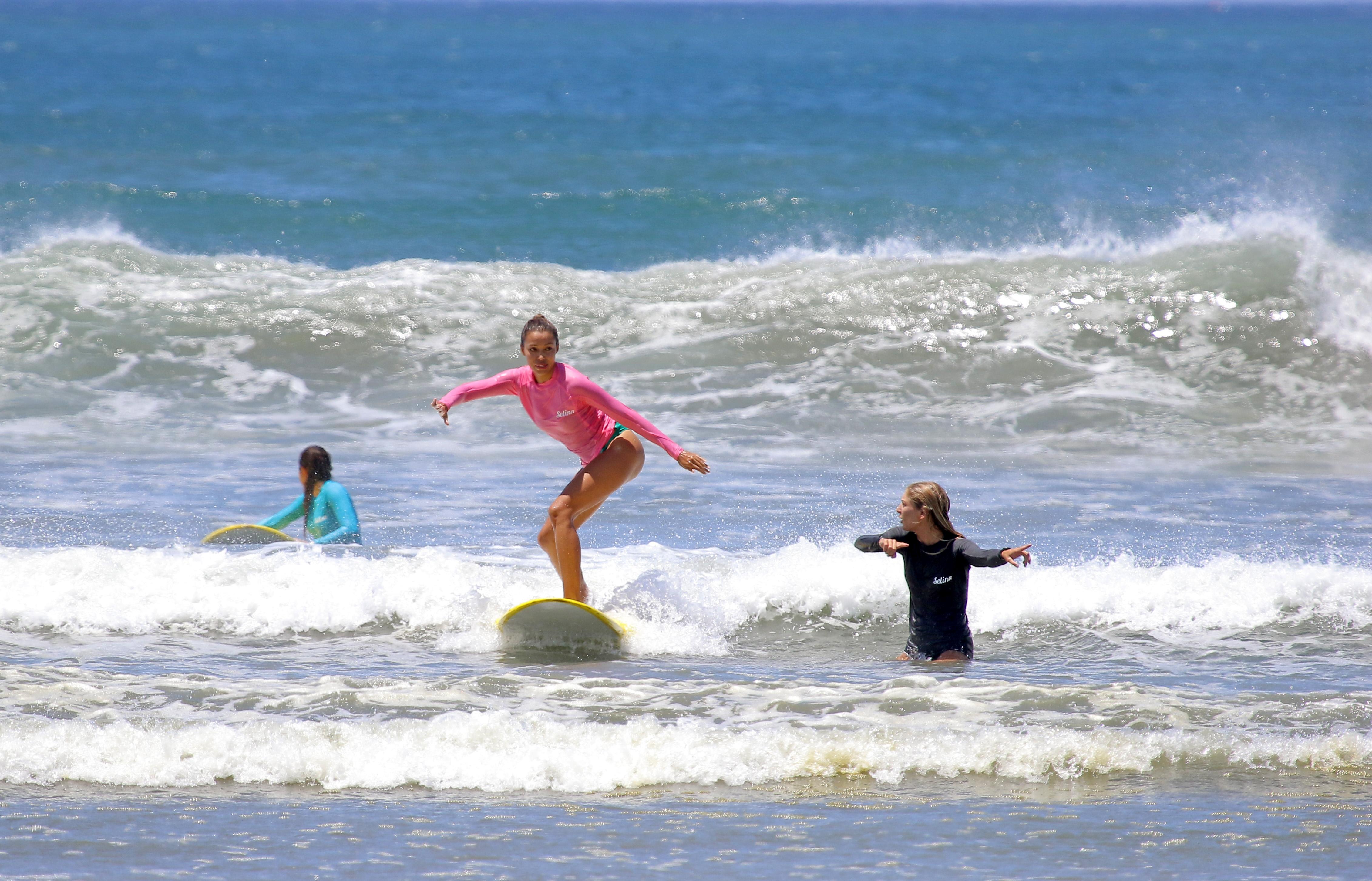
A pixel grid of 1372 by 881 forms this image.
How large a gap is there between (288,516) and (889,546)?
14.7 feet

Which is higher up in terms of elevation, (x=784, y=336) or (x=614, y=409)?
(x=784, y=336)

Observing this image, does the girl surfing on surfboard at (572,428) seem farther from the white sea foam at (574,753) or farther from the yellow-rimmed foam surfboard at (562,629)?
the white sea foam at (574,753)

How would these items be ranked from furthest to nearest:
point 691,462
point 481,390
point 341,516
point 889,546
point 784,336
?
1. point 784,336
2. point 341,516
3. point 481,390
4. point 691,462
5. point 889,546

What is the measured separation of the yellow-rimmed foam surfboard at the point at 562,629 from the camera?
6.63 m

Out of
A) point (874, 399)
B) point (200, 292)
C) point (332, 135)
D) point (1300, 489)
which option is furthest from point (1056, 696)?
point (332, 135)

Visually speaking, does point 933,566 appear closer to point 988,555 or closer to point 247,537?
point 988,555

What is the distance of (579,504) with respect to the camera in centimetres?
685

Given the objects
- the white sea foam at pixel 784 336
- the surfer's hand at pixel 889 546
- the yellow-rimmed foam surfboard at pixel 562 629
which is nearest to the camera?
the surfer's hand at pixel 889 546

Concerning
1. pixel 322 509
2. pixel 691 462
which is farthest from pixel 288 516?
pixel 691 462

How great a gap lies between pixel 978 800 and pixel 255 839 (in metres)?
2.45

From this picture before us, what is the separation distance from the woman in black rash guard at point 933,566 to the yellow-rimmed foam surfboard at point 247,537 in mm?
4017

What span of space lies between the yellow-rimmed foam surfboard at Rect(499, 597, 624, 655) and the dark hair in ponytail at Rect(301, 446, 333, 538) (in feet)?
8.62

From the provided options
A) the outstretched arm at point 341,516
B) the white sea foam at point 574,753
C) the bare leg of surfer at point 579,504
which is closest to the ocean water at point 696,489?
the white sea foam at point 574,753

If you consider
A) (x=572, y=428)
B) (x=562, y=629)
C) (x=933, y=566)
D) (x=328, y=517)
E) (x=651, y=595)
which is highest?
(x=572, y=428)
